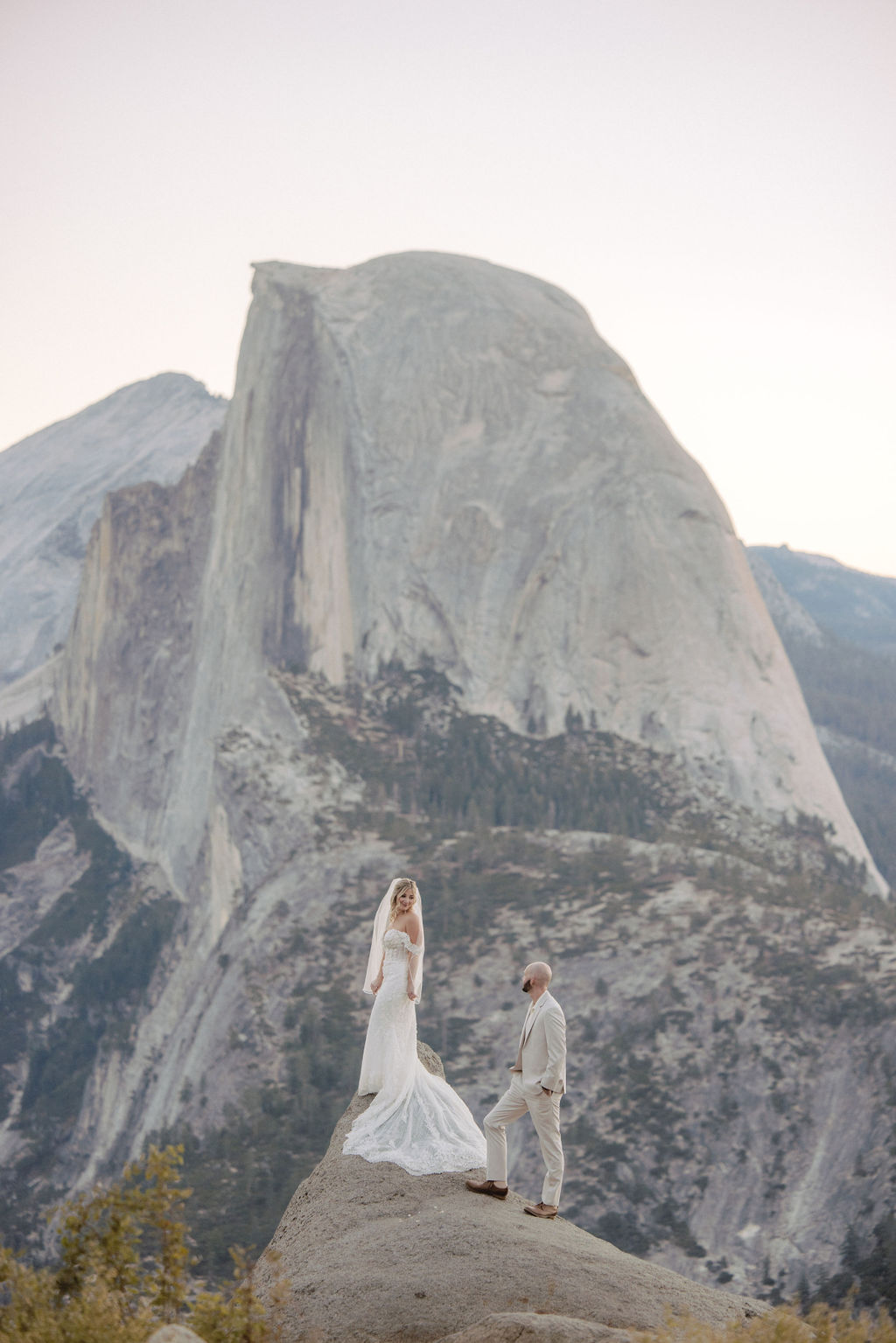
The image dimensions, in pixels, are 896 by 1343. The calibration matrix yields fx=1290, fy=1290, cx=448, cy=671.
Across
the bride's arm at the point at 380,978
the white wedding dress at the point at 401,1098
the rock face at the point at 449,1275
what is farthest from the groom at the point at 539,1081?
the bride's arm at the point at 380,978

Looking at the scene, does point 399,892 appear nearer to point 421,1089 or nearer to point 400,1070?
point 400,1070

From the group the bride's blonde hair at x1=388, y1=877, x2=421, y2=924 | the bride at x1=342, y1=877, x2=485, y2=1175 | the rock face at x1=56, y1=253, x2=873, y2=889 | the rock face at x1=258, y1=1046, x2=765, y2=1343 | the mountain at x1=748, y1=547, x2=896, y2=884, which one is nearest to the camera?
the rock face at x1=258, y1=1046, x2=765, y2=1343

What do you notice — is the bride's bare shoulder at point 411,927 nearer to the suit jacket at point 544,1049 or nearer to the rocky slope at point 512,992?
the suit jacket at point 544,1049

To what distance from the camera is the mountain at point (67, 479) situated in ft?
339

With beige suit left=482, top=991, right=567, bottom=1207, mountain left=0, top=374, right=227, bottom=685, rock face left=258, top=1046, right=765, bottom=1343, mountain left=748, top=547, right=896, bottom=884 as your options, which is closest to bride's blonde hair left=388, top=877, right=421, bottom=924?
beige suit left=482, top=991, right=567, bottom=1207

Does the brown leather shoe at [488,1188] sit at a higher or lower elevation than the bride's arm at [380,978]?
lower

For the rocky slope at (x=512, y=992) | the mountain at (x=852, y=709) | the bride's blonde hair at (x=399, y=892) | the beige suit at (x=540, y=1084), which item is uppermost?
the mountain at (x=852, y=709)

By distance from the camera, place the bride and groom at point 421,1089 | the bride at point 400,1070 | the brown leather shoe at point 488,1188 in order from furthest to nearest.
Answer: the bride at point 400,1070, the brown leather shoe at point 488,1188, the bride and groom at point 421,1089

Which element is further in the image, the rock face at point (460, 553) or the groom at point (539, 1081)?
the rock face at point (460, 553)

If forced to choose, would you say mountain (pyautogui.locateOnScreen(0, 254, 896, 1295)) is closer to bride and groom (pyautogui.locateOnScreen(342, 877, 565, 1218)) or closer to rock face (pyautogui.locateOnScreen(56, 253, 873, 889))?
rock face (pyautogui.locateOnScreen(56, 253, 873, 889))

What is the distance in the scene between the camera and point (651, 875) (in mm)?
41500

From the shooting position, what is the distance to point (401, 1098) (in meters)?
11.8

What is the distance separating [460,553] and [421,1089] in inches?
1953

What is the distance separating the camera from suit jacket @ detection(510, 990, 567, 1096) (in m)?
10.2
